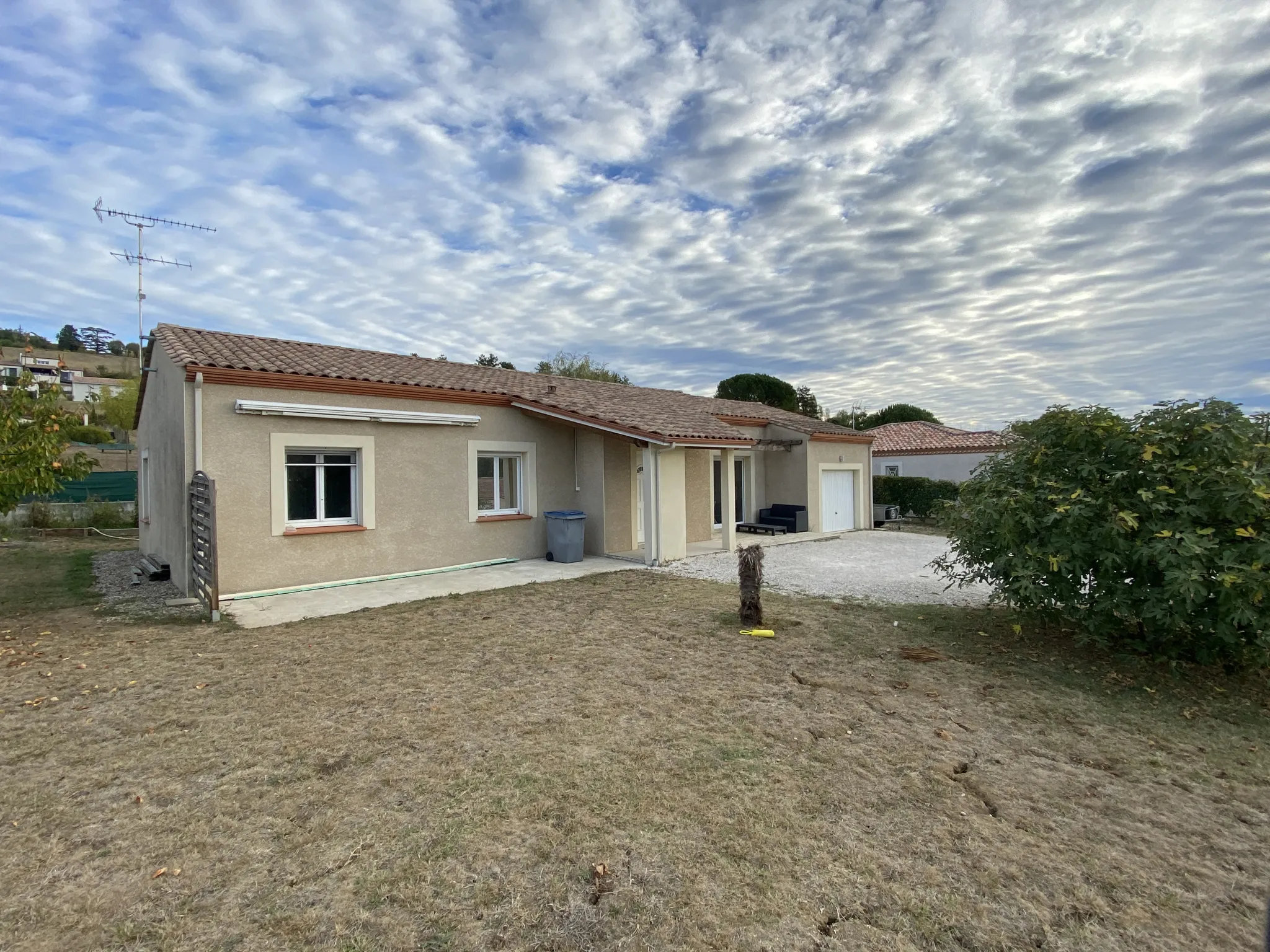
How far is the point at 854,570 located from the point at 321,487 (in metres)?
10.2

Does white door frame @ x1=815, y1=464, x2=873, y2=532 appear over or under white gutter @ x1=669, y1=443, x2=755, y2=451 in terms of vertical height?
under

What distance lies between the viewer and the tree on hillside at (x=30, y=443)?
7672 mm

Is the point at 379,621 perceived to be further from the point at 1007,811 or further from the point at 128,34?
the point at 128,34

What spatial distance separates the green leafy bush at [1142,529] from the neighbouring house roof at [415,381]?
6796 millimetres

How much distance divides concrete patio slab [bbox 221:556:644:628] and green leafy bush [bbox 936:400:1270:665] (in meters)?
7.24

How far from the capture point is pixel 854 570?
1257 centimetres

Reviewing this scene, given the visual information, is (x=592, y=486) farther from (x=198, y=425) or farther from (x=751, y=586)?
(x=198, y=425)

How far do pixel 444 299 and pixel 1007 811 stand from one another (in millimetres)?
20630

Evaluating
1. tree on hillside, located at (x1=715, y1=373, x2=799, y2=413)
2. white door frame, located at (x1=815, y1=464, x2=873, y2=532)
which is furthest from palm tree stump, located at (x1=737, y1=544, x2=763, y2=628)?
tree on hillside, located at (x1=715, y1=373, x2=799, y2=413)

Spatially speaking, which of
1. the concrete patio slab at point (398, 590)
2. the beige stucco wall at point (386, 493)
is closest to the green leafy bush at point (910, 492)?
the concrete patio slab at point (398, 590)

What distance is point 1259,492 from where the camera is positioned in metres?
5.36

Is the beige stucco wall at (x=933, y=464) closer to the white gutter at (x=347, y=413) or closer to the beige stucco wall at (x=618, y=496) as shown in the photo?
the beige stucco wall at (x=618, y=496)

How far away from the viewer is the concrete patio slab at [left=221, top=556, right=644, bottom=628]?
8953mm

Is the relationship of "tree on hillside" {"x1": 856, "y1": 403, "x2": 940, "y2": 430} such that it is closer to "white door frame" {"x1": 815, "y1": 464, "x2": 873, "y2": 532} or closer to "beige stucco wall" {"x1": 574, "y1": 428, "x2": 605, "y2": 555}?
"white door frame" {"x1": 815, "y1": 464, "x2": 873, "y2": 532}
